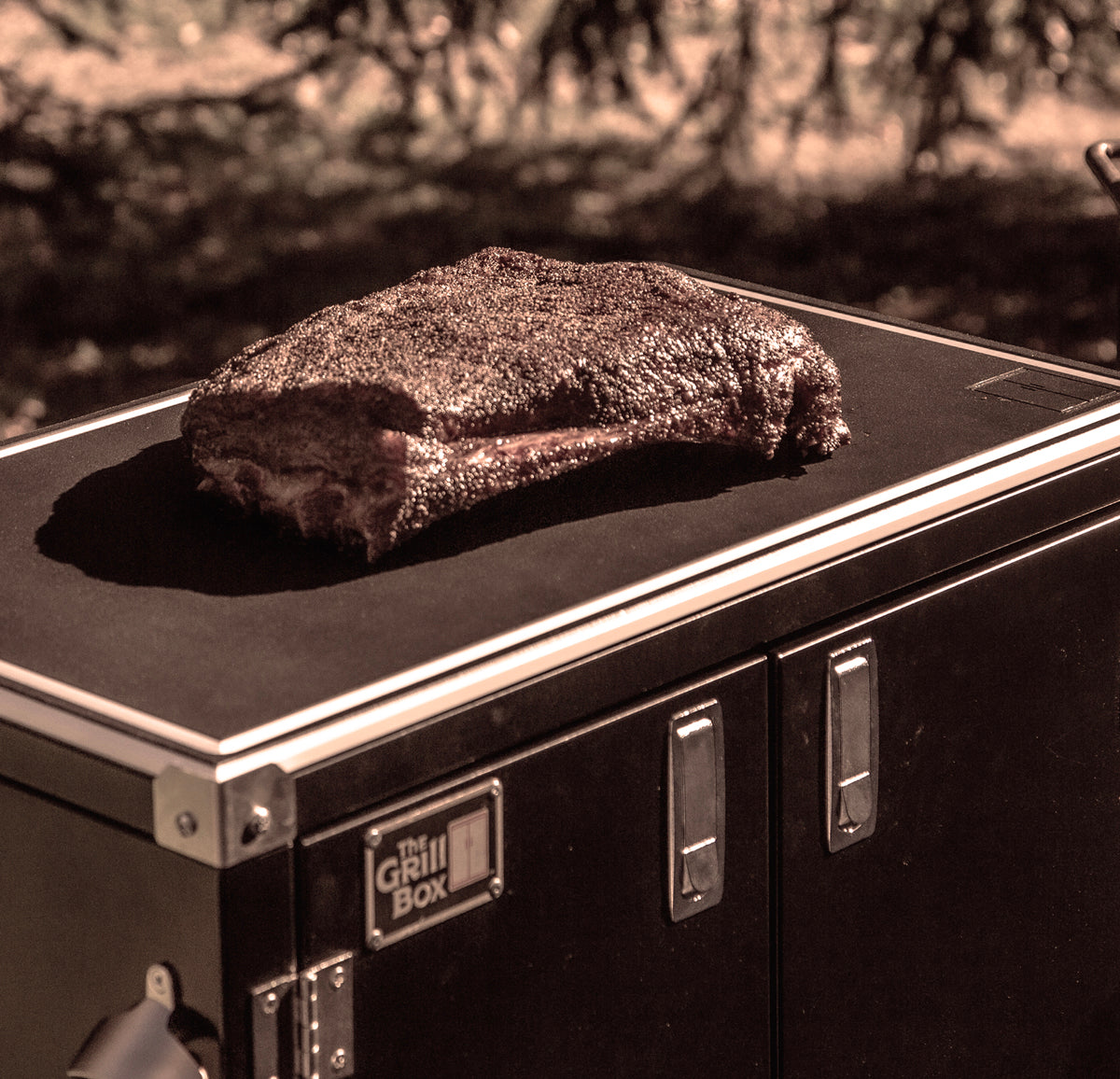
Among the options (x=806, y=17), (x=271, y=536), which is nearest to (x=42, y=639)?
(x=271, y=536)

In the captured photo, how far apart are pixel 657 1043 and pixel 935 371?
81cm

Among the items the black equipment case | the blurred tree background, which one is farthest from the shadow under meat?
the blurred tree background

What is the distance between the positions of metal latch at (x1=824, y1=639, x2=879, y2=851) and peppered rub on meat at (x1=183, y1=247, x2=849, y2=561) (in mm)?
218

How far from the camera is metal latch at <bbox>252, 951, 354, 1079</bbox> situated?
1402 millimetres

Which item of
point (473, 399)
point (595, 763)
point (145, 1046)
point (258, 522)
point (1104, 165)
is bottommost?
point (145, 1046)

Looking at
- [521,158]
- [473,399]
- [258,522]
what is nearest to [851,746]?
[473,399]

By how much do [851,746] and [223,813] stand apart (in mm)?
649

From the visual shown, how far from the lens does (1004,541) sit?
72.6 inches

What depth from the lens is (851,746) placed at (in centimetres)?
176

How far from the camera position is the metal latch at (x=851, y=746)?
173 centimetres

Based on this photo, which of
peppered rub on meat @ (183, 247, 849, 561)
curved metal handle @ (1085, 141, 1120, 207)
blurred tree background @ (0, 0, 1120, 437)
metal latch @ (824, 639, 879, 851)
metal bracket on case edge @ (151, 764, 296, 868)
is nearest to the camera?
metal bracket on case edge @ (151, 764, 296, 868)

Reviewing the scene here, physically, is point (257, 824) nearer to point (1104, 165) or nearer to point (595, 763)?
point (595, 763)

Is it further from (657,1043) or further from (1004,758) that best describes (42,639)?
(1004,758)

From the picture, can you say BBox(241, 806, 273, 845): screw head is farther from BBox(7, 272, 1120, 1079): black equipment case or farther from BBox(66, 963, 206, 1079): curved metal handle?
BBox(66, 963, 206, 1079): curved metal handle
